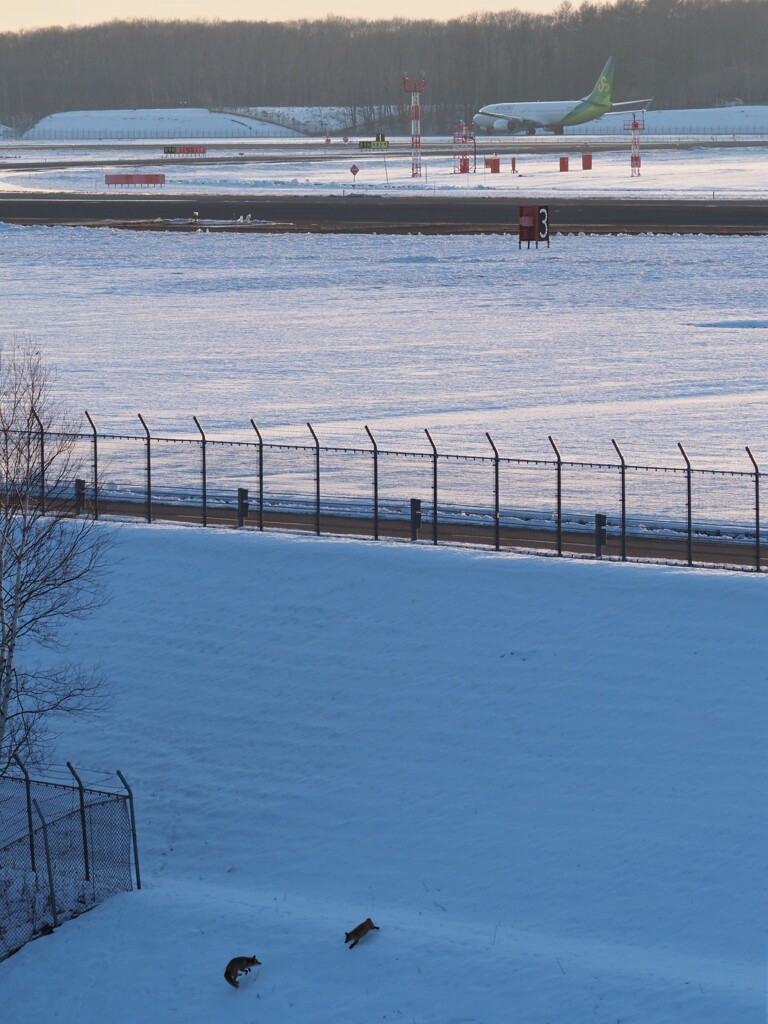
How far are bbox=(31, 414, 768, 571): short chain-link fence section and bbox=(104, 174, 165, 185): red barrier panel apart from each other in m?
84.3

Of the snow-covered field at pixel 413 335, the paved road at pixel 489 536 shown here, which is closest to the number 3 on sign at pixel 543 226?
the snow-covered field at pixel 413 335

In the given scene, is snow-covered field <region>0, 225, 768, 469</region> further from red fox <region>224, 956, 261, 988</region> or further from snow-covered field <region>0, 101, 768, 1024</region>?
red fox <region>224, 956, 261, 988</region>

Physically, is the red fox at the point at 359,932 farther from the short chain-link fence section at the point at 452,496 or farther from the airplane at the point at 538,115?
the airplane at the point at 538,115

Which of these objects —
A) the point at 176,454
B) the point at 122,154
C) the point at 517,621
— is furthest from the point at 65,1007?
the point at 122,154

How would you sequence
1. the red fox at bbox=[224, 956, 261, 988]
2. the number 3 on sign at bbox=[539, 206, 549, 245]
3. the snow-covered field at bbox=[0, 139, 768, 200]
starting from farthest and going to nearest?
the snow-covered field at bbox=[0, 139, 768, 200] < the number 3 on sign at bbox=[539, 206, 549, 245] < the red fox at bbox=[224, 956, 261, 988]

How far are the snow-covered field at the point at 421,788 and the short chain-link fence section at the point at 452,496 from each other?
1905 mm

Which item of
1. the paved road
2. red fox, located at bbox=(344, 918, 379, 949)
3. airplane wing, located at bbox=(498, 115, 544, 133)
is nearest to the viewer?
red fox, located at bbox=(344, 918, 379, 949)

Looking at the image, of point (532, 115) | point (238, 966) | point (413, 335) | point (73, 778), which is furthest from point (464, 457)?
point (532, 115)

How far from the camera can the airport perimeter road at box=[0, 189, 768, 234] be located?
77.5 m

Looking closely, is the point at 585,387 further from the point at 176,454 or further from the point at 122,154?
the point at 122,154

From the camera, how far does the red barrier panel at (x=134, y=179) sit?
115812mm

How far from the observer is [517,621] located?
2330 centimetres

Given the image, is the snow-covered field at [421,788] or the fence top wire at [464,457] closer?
the snow-covered field at [421,788]

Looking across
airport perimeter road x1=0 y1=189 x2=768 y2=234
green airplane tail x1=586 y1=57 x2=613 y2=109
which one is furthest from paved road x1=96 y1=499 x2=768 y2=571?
green airplane tail x1=586 y1=57 x2=613 y2=109
